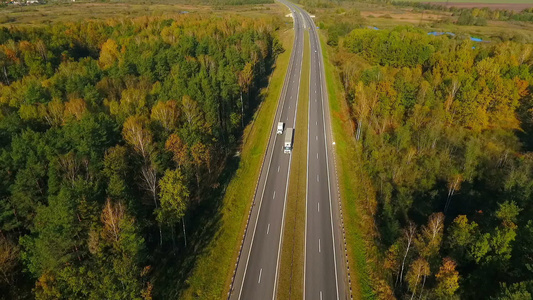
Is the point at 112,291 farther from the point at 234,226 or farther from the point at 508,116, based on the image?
the point at 508,116

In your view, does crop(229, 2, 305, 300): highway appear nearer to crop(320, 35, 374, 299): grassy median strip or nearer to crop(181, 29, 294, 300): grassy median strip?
crop(181, 29, 294, 300): grassy median strip

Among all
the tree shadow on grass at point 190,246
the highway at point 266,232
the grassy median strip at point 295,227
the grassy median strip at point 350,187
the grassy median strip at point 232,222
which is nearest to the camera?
the grassy median strip at point 295,227

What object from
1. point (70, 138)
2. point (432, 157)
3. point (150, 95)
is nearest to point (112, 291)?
point (70, 138)

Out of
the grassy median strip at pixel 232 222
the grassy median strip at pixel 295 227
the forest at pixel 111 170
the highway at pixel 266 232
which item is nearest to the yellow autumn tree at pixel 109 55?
the forest at pixel 111 170

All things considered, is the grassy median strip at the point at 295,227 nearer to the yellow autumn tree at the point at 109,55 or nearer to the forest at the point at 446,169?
the forest at the point at 446,169


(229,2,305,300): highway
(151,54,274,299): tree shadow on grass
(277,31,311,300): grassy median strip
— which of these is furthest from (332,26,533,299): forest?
(151,54,274,299): tree shadow on grass

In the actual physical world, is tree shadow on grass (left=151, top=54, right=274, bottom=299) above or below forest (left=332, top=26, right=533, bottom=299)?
below
